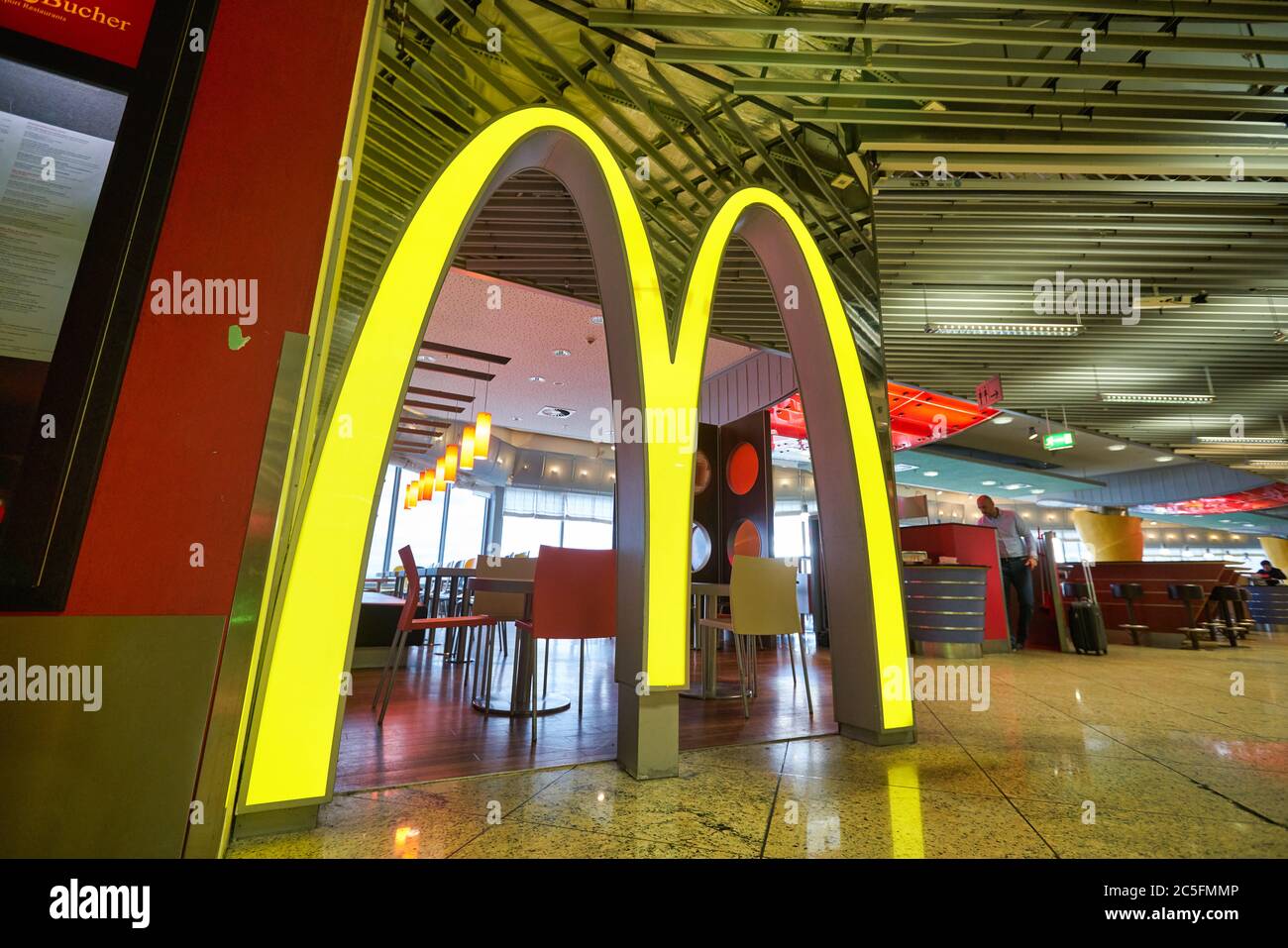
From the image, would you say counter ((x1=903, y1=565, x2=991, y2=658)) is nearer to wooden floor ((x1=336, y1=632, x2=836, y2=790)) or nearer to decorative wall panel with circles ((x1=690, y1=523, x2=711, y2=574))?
wooden floor ((x1=336, y1=632, x2=836, y2=790))

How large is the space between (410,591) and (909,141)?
15.9ft

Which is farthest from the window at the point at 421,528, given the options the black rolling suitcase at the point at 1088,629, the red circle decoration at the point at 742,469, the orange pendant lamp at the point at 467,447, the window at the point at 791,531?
the black rolling suitcase at the point at 1088,629

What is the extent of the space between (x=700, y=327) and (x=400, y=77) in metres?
2.70

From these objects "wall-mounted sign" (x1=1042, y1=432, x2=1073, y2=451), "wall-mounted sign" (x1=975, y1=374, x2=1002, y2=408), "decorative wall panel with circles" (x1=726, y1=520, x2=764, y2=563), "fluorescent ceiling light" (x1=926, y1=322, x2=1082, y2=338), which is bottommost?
"decorative wall panel with circles" (x1=726, y1=520, x2=764, y2=563)

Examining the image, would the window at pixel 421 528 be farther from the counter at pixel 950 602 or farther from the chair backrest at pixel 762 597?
the chair backrest at pixel 762 597

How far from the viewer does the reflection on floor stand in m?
1.55

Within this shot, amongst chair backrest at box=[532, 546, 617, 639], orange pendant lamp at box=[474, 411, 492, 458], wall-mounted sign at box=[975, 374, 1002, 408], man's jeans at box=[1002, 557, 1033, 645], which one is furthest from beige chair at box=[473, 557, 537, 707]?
wall-mounted sign at box=[975, 374, 1002, 408]

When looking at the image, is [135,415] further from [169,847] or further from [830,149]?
[830,149]

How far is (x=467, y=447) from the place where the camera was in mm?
6648

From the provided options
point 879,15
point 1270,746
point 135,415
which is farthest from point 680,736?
point 879,15

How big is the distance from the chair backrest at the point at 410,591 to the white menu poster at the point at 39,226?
2093mm

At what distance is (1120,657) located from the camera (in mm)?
6238

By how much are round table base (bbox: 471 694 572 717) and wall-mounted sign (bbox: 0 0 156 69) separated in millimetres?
3089
